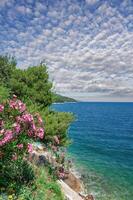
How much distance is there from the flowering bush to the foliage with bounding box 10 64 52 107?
21592mm

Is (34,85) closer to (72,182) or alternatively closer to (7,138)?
(72,182)

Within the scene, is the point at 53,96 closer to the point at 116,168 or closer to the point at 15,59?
the point at 116,168

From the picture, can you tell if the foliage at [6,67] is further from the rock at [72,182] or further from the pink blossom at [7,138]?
the pink blossom at [7,138]

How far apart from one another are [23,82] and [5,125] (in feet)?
81.7

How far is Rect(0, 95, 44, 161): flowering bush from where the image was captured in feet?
36.4

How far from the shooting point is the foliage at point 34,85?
1390 inches

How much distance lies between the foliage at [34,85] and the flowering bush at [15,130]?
21.6 metres

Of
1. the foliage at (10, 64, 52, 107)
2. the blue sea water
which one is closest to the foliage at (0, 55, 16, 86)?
the foliage at (10, 64, 52, 107)

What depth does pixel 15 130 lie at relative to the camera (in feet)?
37.7

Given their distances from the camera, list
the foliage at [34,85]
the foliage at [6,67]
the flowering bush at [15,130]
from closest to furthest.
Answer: the flowering bush at [15,130] < the foliage at [34,85] < the foliage at [6,67]

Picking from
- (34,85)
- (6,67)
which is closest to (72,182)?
(34,85)

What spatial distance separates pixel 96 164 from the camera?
140 ft

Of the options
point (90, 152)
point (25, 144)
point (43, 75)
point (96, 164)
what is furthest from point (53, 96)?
point (25, 144)

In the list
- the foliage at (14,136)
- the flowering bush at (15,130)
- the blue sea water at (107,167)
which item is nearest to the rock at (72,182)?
the blue sea water at (107,167)
